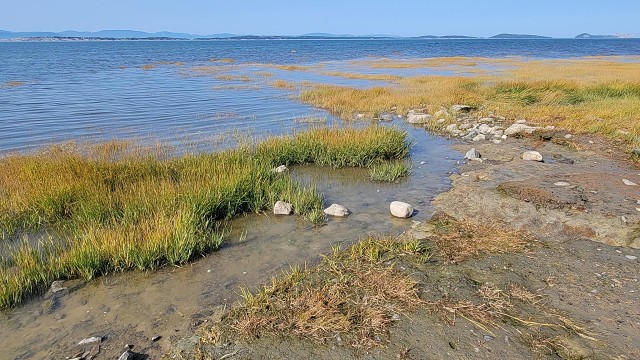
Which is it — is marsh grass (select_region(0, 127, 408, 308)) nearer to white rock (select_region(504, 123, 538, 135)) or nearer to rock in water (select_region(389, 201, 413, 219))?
rock in water (select_region(389, 201, 413, 219))

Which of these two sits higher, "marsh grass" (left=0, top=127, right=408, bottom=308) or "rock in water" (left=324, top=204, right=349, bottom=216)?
"marsh grass" (left=0, top=127, right=408, bottom=308)

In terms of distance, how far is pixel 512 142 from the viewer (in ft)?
46.6

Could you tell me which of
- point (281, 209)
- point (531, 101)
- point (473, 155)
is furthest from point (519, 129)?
point (281, 209)

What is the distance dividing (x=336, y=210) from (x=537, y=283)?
3.88 metres

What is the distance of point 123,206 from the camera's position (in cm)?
775

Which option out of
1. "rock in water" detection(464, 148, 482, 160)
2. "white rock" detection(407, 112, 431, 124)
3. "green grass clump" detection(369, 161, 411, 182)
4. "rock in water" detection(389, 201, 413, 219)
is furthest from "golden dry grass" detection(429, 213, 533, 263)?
"white rock" detection(407, 112, 431, 124)

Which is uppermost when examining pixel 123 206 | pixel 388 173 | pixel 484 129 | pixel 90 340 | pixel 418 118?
pixel 123 206

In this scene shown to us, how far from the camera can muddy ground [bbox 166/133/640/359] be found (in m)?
4.17

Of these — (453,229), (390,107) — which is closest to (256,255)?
(453,229)

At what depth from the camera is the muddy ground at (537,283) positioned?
13.7ft

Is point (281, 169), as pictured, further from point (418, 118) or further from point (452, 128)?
point (418, 118)

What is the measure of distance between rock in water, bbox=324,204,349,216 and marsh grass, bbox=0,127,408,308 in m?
0.25

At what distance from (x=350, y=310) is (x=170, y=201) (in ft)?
14.6

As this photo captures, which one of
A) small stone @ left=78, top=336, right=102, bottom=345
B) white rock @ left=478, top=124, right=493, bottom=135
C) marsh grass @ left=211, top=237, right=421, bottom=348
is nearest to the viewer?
marsh grass @ left=211, top=237, right=421, bottom=348
